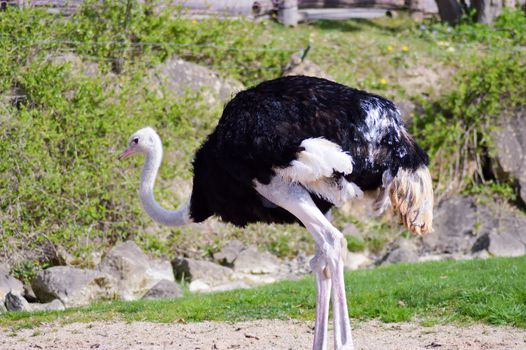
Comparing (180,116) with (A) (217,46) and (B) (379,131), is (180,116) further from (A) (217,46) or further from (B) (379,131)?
(B) (379,131)

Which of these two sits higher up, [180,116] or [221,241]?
[180,116]

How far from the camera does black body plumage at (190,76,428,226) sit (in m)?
6.10

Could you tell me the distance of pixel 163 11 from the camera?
1327 cm

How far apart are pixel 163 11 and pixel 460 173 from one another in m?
4.61

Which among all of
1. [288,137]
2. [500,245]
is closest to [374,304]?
[288,137]

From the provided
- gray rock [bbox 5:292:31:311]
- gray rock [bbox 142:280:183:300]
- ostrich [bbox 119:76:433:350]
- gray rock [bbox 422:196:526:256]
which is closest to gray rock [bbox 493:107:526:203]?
gray rock [bbox 422:196:526:256]

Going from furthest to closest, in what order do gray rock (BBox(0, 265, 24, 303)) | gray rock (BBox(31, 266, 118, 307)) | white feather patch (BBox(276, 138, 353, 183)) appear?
gray rock (BBox(0, 265, 24, 303)) → gray rock (BBox(31, 266, 118, 307)) → white feather patch (BBox(276, 138, 353, 183))

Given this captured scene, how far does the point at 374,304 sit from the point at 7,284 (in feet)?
12.8

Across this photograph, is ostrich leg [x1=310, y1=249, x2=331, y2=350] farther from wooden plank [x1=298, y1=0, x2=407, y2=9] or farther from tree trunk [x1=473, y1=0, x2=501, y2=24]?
wooden plank [x1=298, y1=0, x2=407, y2=9]

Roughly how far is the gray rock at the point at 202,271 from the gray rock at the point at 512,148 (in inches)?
182

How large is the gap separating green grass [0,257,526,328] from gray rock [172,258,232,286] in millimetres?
1791

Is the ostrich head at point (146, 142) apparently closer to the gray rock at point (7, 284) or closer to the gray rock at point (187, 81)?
the gray rock at point (7, 284)

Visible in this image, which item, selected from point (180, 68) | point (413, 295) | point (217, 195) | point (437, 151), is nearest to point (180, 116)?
point (180, 68)

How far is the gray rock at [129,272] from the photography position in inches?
398
